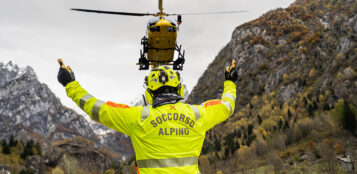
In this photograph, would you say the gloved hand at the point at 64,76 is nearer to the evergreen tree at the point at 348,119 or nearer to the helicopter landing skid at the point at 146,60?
the helicopter landing skid at the point at 146,60

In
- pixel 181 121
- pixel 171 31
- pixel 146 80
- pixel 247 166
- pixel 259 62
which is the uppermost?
pixel 259 62

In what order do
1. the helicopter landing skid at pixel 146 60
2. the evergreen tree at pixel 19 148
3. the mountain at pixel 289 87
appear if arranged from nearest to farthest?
1. the helicopter landing skid at pixel 146 60
2. the mountain at pixel 289 87
3. the evergreen tree at pixel 19 148

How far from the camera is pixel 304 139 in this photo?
195 ft

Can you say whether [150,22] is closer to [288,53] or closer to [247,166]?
[247,166]

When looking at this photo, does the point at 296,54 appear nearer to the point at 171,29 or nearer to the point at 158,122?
the point at 171,29

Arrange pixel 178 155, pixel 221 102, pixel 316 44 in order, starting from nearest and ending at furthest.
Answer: pixel 178 155 → pixel 221 102 → pixel 316 44

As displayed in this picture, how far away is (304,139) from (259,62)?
276ft

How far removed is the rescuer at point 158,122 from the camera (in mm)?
3455

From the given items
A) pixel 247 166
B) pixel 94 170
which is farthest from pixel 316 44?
pixel 94 170

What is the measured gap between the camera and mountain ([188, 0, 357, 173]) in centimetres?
5619

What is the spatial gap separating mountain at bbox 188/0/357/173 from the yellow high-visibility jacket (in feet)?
107

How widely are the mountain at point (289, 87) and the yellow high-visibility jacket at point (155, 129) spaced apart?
107ft

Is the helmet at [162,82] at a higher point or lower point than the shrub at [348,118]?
higher

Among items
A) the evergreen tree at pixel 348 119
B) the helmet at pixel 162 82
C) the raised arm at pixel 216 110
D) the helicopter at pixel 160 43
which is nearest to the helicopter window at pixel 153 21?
the helicopter at pixel 160 43
